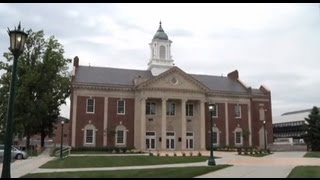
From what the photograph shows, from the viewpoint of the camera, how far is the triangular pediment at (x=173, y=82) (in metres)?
57.6

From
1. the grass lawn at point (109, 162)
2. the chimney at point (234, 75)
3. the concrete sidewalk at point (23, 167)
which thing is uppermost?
the chimney at point (234, 75)

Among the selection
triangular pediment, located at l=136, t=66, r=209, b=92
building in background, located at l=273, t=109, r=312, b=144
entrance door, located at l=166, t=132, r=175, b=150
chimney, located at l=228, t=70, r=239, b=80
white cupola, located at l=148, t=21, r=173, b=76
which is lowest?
entrance door, located at l=166, t=132, r=175, b=150

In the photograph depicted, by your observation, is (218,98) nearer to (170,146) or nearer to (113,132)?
(170,146)

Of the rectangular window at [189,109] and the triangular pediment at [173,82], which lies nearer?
the triangular pediment at [173,82]

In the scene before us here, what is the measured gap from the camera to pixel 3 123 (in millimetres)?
53125

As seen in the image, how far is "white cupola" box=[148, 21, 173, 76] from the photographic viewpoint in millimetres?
65125

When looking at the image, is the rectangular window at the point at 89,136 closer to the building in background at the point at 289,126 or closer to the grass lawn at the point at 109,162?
the grass lawn at the point at 109,162

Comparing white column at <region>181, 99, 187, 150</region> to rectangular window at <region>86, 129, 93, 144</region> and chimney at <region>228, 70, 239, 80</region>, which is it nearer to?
rectangular window at <region>86, 129, 93, 144</region>

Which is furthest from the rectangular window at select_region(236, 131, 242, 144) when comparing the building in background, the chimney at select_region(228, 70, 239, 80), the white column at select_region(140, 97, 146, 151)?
the building in background

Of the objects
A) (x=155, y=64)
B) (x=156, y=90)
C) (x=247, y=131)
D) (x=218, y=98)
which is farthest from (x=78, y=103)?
(x=247, y=131)

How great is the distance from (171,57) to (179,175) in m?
48.5

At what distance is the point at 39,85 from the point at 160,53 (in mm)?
21253

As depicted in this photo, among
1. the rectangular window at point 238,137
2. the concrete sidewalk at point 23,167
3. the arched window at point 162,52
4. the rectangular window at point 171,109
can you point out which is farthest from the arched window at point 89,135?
the rectangular window at point 238,137

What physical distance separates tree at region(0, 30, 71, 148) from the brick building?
2.28m
